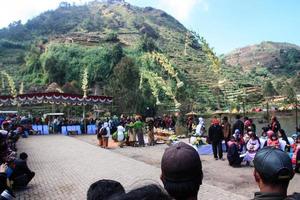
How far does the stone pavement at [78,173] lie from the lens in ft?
31.9

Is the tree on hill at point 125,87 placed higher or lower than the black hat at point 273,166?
higher

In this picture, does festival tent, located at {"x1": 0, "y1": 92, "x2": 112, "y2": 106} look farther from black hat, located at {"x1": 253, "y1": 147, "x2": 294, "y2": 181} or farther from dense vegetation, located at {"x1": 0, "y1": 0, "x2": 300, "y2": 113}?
black hat, located at {"x1": 253, "y1": 147, "x2": 294, "y2": 181}

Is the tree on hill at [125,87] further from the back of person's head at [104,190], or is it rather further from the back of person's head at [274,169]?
the back of person's head at [104,190]

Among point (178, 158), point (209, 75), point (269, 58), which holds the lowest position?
point (178, 158)

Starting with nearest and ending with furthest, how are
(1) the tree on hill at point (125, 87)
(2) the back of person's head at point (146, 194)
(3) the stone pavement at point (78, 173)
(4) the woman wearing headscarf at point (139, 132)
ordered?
(2) the back of person's head at point (146, 194)
(3) the stone pavement at point (78, 173)
(4) the woman wearing headscarf at point (139, 132)
(1) the tree on hill at point (125, 87)

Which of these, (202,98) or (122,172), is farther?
(202,98)

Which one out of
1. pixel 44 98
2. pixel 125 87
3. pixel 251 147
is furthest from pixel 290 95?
pixel 251 147

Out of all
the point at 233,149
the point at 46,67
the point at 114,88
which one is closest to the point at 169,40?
the point at 46,67

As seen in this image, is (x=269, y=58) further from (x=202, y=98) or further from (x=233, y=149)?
(x=233, y=149)

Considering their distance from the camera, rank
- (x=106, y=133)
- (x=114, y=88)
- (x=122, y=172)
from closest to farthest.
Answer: (x=122, y=172), (x=106, y=133), (x=114, y=88)

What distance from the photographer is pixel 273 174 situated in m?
2.78

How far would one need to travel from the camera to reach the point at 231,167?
13492mm

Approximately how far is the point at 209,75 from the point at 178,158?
81399 millimetres

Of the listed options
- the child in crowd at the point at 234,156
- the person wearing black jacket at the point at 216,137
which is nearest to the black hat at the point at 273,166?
the child in crowd at the point at 234,156
